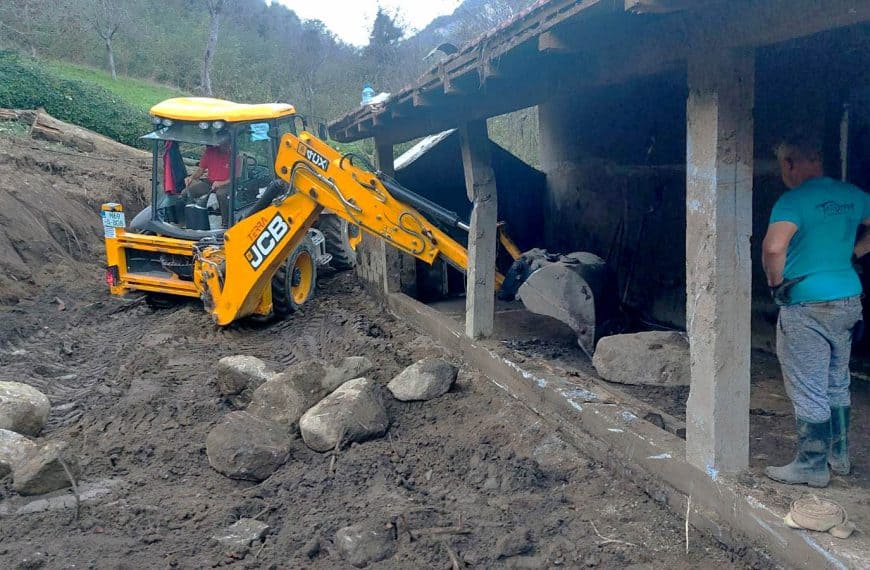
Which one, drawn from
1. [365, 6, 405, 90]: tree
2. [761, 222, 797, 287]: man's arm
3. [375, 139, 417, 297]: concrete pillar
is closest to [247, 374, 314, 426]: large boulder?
[761, 222, 797, 287]: man's arm

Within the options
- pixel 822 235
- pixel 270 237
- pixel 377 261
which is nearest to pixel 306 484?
pixel 822 235

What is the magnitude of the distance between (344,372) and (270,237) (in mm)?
2428

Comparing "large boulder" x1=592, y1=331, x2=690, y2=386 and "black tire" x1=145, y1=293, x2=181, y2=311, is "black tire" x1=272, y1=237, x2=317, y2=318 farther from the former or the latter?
"large boulder" x1=592, y1=331, x2=690, y2=386

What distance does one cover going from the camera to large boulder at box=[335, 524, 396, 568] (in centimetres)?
364

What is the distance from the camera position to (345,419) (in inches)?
203

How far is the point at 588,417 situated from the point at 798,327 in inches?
60.5


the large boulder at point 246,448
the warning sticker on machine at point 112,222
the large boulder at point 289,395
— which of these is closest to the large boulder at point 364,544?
the large boulder at point 246,448

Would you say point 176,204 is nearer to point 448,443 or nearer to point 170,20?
point 448,443

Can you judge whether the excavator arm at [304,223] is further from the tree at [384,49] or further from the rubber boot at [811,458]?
the tree at [384,49]

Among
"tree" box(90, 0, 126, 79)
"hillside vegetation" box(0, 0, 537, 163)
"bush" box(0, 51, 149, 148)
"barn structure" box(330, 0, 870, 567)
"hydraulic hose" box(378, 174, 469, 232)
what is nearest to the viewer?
"barn structure" box(330, 0, 870, 567)

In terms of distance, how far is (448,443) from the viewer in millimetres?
5176

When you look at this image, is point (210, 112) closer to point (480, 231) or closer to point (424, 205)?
point (424, 205)

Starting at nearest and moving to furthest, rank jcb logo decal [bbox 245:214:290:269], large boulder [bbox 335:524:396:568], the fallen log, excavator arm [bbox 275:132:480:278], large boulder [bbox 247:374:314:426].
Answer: large boulder [bbox 335:524:396:568] → large boulder [bbox 247:374:314:426] → excavator arm [bbox 275:132:480:278] → jcb logo decal [bbox 245:214:290:269] → the fallen log

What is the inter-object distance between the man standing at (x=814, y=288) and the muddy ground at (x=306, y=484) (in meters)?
0.67
